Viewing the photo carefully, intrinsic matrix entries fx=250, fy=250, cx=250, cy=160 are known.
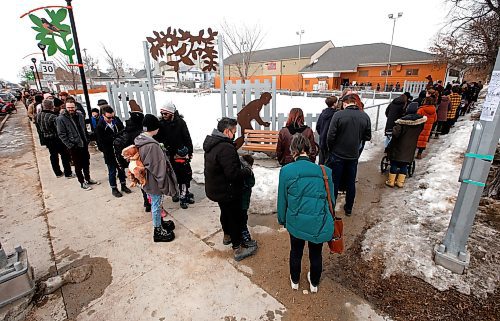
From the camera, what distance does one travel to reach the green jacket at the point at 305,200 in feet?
6.88

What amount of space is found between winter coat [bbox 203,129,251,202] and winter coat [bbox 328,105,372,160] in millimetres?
1644

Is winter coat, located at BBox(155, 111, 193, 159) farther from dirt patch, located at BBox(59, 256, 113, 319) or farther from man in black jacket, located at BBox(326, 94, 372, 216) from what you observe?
man in black jacket, located at BBox(326, 94, 372, 216)

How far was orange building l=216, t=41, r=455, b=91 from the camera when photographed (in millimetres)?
28680

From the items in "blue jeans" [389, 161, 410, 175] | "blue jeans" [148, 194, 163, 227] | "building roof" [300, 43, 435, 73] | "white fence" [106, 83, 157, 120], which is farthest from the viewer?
"building roof" [300, 43, 435, 73]

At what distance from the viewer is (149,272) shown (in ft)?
9.57

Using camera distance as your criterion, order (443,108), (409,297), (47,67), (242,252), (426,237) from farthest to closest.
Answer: (47,67) < (443,108) < (426,237) < (242,252) < (409,297)

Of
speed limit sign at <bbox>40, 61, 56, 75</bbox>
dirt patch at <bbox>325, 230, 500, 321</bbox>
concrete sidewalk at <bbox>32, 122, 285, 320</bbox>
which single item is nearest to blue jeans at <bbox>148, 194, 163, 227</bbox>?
concrete sidewalk at <bbox>32, 122, 285, 320</bbox>

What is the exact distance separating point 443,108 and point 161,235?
30.1 ft

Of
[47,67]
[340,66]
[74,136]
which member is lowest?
[74,136]

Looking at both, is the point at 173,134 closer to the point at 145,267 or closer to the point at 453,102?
the point at 145,267

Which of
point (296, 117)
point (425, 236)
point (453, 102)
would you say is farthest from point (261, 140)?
point (453, 102)

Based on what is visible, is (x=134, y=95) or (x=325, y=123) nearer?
(x=325, y=123)

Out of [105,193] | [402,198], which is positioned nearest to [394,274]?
[402,198]

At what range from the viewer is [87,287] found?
2729mm
